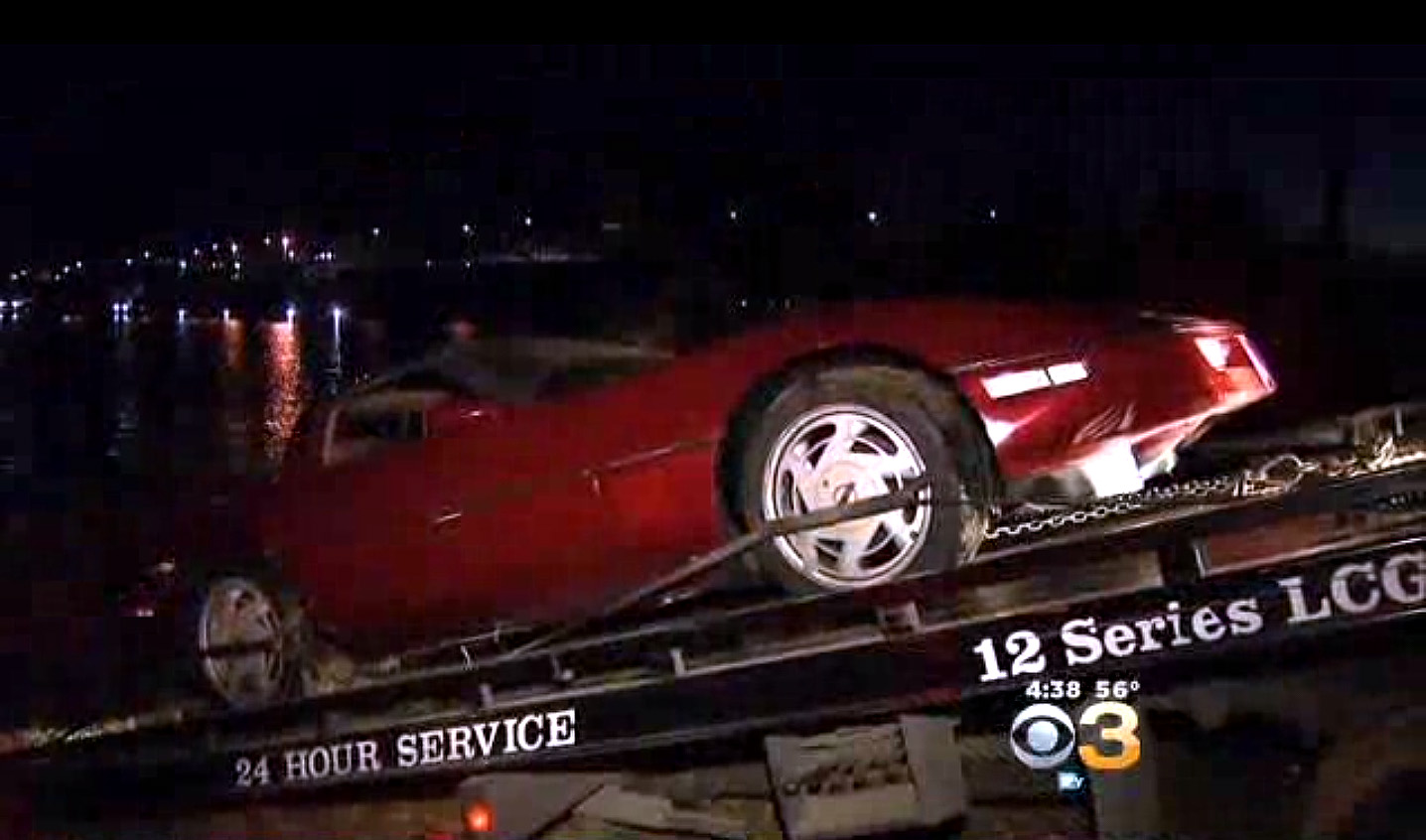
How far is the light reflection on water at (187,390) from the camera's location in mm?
21172

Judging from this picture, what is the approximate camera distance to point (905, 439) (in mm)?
4992

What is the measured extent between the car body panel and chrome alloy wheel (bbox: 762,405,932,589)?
206mm

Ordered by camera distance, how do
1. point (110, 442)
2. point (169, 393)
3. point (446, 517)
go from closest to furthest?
point (446, 517) → point (110, 442) → point (169, 393)

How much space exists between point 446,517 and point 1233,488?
2.40m

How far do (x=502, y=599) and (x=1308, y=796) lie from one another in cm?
243

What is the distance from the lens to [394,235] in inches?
502

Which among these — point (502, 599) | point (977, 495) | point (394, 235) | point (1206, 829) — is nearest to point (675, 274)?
point (502, 599)

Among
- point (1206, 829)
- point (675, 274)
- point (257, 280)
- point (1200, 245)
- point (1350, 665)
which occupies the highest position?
point (257, 280)

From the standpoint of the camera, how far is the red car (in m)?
5.01

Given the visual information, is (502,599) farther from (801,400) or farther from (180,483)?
(180,483)

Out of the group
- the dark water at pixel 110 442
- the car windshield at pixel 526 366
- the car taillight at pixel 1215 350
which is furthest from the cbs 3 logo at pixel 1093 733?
the dark water at pixel 110 442

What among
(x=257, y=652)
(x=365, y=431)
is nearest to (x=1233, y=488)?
(x=365, y=431)

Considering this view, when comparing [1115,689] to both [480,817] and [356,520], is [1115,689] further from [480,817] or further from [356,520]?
[356,520]

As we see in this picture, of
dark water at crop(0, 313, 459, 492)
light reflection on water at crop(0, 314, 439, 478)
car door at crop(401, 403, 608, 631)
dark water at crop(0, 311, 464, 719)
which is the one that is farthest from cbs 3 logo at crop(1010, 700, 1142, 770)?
light reflection on water at crop(0, 314, 439, 478)
